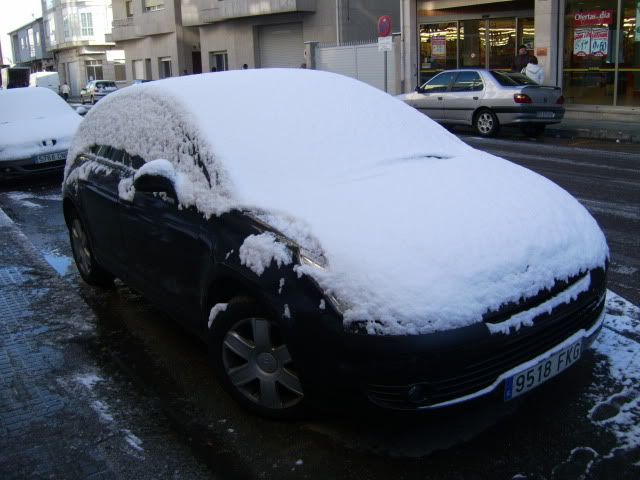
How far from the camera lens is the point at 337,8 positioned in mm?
29656

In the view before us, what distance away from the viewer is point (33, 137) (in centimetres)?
1066

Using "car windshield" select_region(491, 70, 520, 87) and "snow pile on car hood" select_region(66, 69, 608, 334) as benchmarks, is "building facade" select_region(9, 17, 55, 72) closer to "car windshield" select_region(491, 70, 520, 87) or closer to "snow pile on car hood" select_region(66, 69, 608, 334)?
"car windshield" select_region(491, 70, 520, 87)

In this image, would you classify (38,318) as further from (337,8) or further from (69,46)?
(69,46)

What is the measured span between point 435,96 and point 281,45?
18.6 metres

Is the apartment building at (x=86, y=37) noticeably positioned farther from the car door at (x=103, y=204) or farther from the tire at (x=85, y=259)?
the car door at (x=103, y=204)

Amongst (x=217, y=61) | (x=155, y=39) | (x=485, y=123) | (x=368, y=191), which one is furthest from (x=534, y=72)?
(x=155, y=39)

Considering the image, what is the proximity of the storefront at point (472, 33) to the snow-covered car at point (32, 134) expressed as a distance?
14.8m

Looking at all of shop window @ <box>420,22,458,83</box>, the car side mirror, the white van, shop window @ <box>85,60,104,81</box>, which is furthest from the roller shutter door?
shop window @ <box>85,60,104,81</box>

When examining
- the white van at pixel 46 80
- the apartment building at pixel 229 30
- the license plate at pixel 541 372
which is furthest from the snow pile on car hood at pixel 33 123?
the white van at pixel 46 80

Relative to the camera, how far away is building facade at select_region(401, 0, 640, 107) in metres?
17.9

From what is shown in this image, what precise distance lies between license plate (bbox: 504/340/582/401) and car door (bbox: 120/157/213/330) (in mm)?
1587

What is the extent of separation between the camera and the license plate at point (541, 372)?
9.78 ft

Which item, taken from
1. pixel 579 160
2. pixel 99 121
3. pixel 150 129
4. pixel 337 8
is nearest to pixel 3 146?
pixel 99 121

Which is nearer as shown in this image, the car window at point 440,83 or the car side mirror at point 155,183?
the car side mirror at point 155,183
